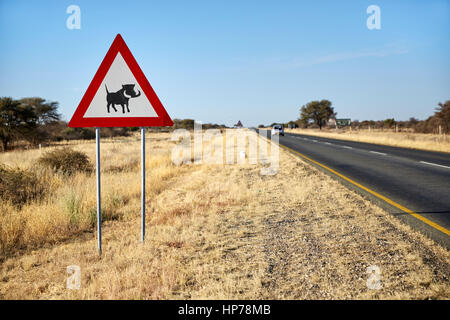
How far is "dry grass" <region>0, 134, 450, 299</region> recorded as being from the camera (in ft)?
8.99

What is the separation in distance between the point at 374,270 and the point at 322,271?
1.75 ft

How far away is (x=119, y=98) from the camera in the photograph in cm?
344

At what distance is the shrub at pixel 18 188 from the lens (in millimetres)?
6762

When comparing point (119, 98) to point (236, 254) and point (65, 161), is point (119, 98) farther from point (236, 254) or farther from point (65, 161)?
point (65, 161)

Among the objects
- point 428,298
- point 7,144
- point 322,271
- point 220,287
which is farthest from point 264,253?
point 7,144

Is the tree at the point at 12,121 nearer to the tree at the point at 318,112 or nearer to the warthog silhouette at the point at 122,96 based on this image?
the warthog silhouette at the point at 122,96

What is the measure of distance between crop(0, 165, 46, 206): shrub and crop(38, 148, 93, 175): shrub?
121 inches

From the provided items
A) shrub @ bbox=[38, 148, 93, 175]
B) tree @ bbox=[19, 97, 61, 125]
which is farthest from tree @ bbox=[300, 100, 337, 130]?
shrub @ bbox=[38, 148, 93, 175]

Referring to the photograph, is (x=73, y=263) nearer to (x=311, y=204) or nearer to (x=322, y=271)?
(x=322, y=271)

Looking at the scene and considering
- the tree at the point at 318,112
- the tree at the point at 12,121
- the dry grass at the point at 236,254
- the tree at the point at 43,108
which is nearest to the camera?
the dry grass at the point at 236,254

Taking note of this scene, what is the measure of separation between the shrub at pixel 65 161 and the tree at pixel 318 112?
301 ft

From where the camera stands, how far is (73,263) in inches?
141

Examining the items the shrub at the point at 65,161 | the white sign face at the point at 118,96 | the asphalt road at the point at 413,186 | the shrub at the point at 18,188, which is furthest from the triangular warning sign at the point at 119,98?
the shrub at the point at 65,161

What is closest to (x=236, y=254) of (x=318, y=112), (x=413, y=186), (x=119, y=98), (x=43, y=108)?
(x=119, y=98)
